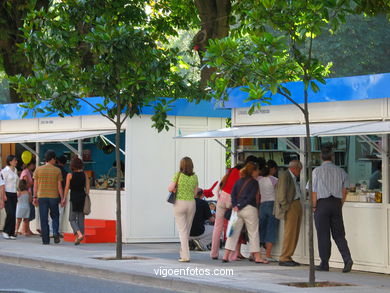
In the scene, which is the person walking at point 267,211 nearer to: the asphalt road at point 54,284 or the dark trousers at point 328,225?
the dark trousers at point 328,225

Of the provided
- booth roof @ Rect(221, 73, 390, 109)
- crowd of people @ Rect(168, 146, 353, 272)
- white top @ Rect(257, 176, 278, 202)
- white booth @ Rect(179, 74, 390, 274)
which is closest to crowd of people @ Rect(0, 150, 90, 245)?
crowd of people @ Rect(168, 146, 353, 272)

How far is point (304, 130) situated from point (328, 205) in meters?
1.19

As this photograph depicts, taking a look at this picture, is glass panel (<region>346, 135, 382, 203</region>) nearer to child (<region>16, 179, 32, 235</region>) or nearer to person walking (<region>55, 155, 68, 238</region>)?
person walking (<region>55, 155, 68, 238</region>)

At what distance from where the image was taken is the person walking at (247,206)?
15211mm

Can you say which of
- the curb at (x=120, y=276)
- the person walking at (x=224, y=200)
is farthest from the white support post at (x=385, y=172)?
the curb at (x=120, y=276)

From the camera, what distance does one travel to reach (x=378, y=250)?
14203mm

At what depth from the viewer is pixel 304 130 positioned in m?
14.5

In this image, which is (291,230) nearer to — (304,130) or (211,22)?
(304,130)

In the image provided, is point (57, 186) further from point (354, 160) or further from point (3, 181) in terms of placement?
point (354, 160)

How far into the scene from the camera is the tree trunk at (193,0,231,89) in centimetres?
2292

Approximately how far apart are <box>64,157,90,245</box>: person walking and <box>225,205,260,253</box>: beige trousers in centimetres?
429

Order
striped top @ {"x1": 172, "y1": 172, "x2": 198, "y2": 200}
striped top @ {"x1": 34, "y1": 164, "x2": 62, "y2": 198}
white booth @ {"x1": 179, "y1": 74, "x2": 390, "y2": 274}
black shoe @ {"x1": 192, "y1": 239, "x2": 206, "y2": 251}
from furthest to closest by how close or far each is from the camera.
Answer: striped top @ {"x1": 34, "y1": 164, "x2": 62, "y2": 198} → black shoe @ {"x1": 192, "y1": 239, "x2": 206, "y2": 251} → striped top @ {"x1": 172, "y1": 172, "x2": 198, "y2": 200} → white booth @ {"x1": 179, "y1": 74, "x2": 390, "y2": 274}

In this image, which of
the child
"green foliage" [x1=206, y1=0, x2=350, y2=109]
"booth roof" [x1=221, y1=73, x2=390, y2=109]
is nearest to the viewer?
"green foliage" [x1=206, y1=0, x2=350, y2=109]

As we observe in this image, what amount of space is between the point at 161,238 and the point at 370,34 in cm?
3499
